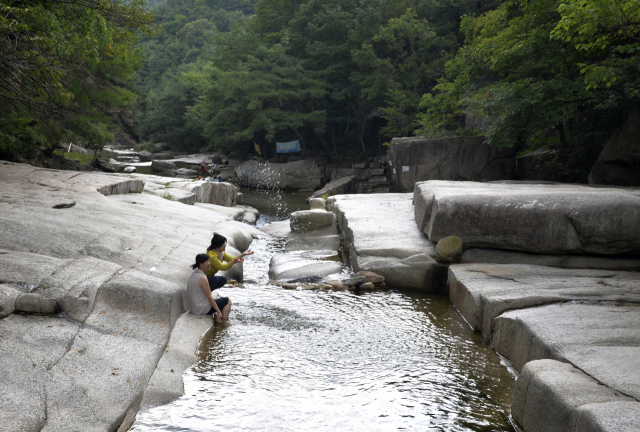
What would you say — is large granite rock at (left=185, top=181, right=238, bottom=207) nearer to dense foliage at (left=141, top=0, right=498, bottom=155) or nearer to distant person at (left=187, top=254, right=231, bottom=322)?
dense foliage at (left=141, top=0, right=498, bottom=155)

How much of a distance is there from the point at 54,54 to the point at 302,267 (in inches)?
292

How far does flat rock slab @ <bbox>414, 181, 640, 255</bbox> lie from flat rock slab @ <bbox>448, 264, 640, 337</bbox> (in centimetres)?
50

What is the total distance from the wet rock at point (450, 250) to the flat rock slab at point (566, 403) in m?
4.22

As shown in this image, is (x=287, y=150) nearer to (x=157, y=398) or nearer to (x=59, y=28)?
(x=59, y=28)

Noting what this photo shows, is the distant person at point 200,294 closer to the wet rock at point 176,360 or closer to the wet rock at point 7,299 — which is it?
the wet rock at point 176,360

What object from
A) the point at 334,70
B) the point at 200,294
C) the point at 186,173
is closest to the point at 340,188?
the point at 334,70

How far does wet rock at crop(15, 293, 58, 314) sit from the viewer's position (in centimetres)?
478

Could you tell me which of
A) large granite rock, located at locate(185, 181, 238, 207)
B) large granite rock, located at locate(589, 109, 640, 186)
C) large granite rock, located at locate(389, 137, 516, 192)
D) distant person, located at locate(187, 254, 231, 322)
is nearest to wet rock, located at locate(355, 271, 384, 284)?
distant person, located at locate(187, 254, 231, 322)

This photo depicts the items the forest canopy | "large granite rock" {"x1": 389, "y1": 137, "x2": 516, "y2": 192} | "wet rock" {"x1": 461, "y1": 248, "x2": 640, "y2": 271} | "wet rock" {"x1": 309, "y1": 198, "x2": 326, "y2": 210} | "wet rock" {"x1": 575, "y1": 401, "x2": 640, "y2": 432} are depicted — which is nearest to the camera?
"wet rock" {"x1": 575, "y1": 401, "x2": 640, "y2": 432}

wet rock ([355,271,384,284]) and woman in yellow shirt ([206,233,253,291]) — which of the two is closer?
woman in yellow shirt ([206,233,253,291])

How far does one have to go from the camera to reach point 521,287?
657 cm

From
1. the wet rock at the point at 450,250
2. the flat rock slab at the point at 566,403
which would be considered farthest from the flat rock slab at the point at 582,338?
the wet rock at the point at 450,250

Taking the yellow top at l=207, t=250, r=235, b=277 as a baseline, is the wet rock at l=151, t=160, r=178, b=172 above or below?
above

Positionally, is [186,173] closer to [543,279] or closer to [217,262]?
[217,262]
